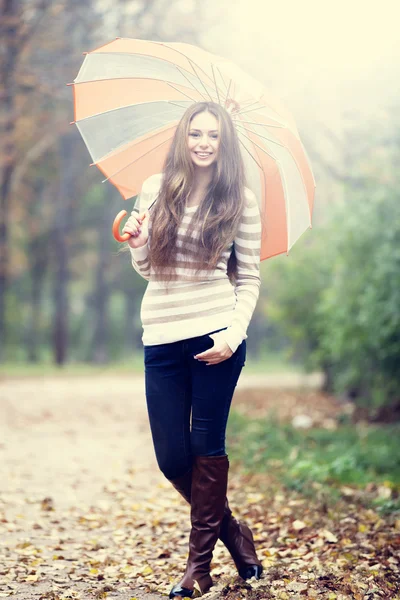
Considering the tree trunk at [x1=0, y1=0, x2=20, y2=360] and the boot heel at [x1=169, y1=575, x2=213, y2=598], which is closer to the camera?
the boot heel at [x1=169, y1=575, x2=213, y2=598]

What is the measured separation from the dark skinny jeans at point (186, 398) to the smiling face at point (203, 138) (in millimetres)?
824

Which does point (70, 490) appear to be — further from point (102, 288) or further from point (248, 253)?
point (102, 288)

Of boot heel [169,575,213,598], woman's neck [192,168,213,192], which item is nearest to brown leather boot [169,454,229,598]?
boot heel [169,575,213,598]

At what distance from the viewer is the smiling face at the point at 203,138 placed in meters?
3.47

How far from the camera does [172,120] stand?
153 inches

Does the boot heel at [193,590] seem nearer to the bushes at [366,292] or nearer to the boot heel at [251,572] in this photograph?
the boot heel at [251,572]

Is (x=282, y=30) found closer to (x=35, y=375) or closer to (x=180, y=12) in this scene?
(x=180, y=12)

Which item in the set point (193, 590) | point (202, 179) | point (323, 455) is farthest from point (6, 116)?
point (193, 590)

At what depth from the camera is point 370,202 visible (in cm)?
927

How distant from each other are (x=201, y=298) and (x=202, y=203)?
44 centimetres

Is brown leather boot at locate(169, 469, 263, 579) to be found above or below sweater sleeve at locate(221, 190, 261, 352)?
below

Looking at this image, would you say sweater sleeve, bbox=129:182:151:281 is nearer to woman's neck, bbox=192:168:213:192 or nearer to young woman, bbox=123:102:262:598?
young woman, bbox=123:102:262:598

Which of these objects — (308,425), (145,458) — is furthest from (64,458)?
(308,425)

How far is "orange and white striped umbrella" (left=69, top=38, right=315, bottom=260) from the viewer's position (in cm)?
370
